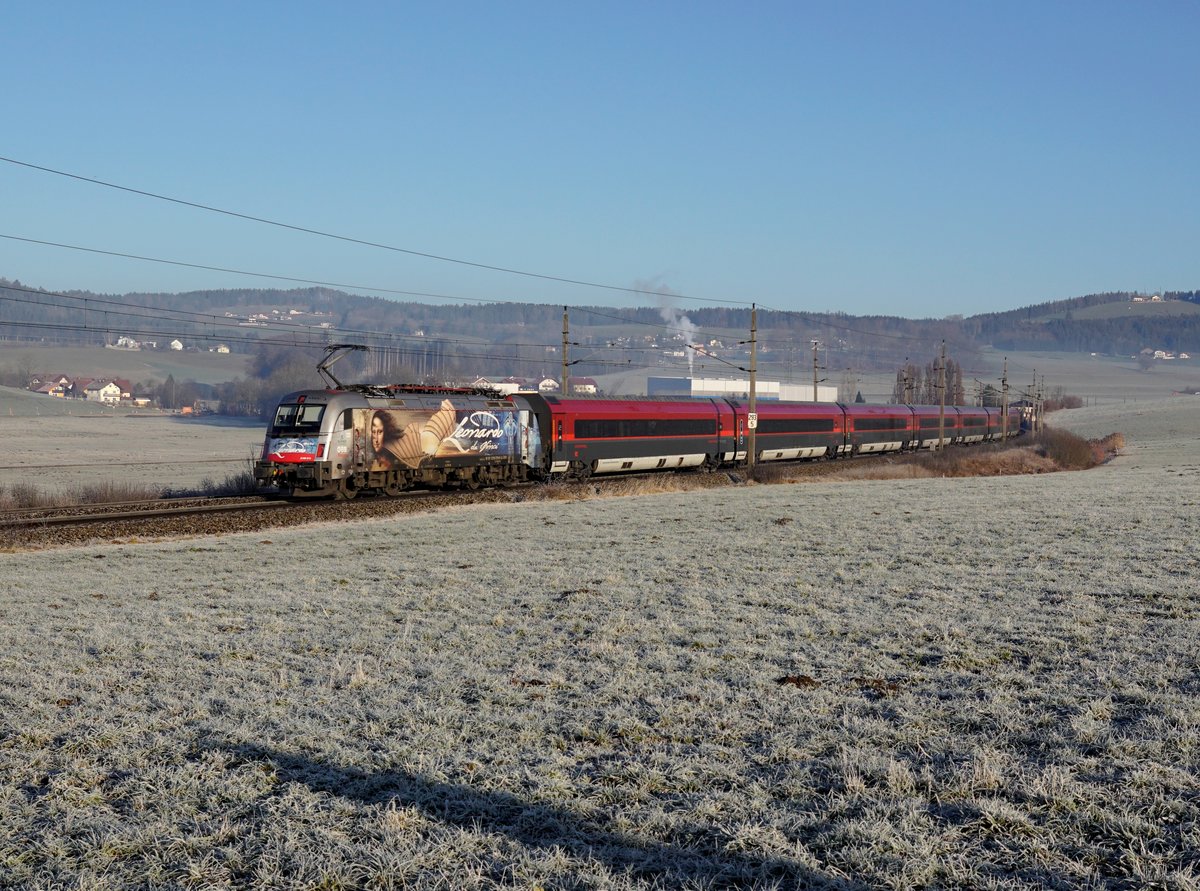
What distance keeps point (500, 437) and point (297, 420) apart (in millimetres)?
9014

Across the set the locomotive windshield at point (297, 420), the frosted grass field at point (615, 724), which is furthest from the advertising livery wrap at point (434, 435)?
the frosted grass field at point (615, 724)

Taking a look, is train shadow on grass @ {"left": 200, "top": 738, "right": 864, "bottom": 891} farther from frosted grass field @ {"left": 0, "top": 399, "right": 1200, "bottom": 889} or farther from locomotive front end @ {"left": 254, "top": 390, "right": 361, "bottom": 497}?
locomotive front end @ {"left": 254, "top": 390, "right": 361, "bottom": 497}

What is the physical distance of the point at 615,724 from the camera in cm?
897

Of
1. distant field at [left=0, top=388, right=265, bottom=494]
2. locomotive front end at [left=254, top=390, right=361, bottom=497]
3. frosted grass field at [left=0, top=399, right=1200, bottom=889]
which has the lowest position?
distant field at [left=0, top=388, right=265, bottom=494]

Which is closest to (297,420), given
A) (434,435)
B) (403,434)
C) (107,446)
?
(403,434)

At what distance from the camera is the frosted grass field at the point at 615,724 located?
6297 millimetres

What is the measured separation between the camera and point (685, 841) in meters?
6.51

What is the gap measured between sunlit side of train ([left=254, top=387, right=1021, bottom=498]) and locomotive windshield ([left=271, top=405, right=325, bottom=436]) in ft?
0.12

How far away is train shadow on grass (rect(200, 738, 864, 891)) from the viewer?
6.00 m

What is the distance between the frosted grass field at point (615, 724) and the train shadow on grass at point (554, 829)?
0.08ft

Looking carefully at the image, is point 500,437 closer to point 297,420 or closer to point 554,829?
point 297,420

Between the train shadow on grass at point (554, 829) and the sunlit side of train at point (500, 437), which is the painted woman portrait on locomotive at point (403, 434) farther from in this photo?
the train shadow on grass at point (554, 829)

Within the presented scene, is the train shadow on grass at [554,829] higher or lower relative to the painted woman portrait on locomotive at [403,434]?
lower

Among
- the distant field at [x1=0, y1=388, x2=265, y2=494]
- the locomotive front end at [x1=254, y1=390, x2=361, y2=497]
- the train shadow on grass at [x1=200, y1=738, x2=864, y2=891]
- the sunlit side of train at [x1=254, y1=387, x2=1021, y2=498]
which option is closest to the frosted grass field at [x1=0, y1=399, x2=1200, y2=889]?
the train shadow on grass at [x1=200, y1=738, x2=864, y2=891]
